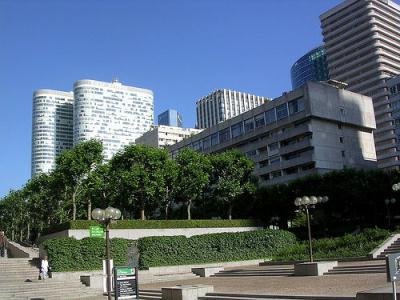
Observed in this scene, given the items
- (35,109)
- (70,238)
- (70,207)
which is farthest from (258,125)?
(35,109)

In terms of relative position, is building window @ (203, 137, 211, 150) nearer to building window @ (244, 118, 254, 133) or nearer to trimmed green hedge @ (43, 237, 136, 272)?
building window @ (244, 118, 254, 133)

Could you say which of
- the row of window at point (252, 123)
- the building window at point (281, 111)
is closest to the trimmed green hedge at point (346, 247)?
the row of window at point (252, 123)

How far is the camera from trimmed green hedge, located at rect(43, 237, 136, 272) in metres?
30.7

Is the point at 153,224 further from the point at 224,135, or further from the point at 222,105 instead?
the point at 222,105

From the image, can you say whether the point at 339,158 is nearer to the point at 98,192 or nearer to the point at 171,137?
the point at 98,192

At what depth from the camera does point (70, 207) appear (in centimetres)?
5219

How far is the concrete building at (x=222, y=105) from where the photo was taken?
18211cm

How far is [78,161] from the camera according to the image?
3953cm

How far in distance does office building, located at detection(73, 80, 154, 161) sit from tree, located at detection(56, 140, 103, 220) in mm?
98804

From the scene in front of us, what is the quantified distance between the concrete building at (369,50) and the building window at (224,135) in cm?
5055

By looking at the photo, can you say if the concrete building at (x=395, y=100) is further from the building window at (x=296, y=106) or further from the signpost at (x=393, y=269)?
the signpost at (x=393, y=269)

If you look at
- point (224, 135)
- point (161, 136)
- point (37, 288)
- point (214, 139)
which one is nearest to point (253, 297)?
point (37, 288)

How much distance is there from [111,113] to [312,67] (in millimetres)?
74302

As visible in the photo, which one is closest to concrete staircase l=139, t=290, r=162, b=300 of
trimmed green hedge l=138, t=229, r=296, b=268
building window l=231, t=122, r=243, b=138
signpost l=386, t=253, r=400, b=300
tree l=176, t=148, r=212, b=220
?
trimmed green hedge l=138, t=229, r=296, b=268
